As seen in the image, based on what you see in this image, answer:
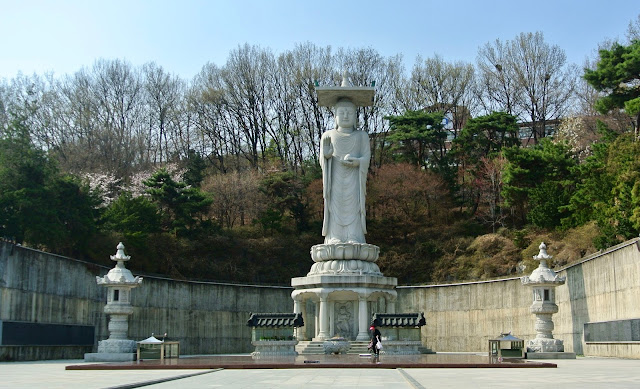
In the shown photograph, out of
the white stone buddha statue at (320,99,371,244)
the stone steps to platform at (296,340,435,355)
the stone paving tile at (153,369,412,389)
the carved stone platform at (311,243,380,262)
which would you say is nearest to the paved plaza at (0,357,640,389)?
the stone paving tile at (153,369,412,389)

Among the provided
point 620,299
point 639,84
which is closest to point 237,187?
point 639,84

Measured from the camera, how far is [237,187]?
4591cm

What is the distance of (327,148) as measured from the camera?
93.8 feet

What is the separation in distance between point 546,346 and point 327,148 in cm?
1048

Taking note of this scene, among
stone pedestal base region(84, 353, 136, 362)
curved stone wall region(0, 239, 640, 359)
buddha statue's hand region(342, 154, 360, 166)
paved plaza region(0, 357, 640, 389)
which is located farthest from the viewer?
buddha statue's hand region(342, 154, 360, 166)

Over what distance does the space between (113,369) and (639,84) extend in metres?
25.5

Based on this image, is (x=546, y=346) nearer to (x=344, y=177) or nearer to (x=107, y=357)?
(x=344, y=177)

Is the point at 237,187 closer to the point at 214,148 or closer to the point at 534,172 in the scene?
the point at 214,148

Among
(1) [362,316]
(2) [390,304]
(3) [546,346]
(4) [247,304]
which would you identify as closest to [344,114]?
(2) [390,304]

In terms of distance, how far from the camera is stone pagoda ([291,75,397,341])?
2625 centimetres

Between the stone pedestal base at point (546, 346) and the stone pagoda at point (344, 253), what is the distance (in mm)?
5397

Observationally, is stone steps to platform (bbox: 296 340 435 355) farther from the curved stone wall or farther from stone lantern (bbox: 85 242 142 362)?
the curved stone wall

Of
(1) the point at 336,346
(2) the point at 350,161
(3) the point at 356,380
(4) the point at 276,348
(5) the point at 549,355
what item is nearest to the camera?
(3) the point at 356,380

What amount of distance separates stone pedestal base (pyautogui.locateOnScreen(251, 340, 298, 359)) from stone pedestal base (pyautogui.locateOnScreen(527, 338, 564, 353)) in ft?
24.5
